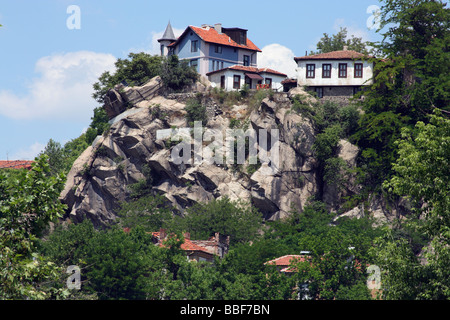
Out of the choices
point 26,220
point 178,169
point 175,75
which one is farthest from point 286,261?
point 26,220

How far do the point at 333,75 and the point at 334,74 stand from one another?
0.14 metres

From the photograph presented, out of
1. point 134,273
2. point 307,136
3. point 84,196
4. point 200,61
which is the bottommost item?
point 134,273

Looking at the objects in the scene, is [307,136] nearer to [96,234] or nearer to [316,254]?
[316,254]

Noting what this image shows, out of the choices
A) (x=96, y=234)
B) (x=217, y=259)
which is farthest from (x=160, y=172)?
(x=217, y=259)

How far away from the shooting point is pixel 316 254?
64.5m

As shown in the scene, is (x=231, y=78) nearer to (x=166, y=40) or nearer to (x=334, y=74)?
(x=334, y=74)

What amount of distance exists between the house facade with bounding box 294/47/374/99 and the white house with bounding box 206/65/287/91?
3.73m

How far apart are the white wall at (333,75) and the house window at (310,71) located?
0.23 meters

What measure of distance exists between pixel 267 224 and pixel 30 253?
49844 mm

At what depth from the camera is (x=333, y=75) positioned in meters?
81.1

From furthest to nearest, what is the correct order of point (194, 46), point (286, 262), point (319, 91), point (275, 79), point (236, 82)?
point (194, 46)
point (275, 79)
point (236, 82)
point (319, 91)
point (286, 262)

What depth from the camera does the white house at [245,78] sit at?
8388 cm

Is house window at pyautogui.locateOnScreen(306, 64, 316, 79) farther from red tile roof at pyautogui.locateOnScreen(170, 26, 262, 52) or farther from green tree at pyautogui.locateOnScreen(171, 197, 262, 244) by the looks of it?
green tree at pyautogui.locateOnScreen(171, 197, 262, 244)

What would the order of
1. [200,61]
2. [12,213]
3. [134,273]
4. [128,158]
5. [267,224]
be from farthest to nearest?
[200,61] < [128,158] < [267,224] < [134,273] < [12,213]
